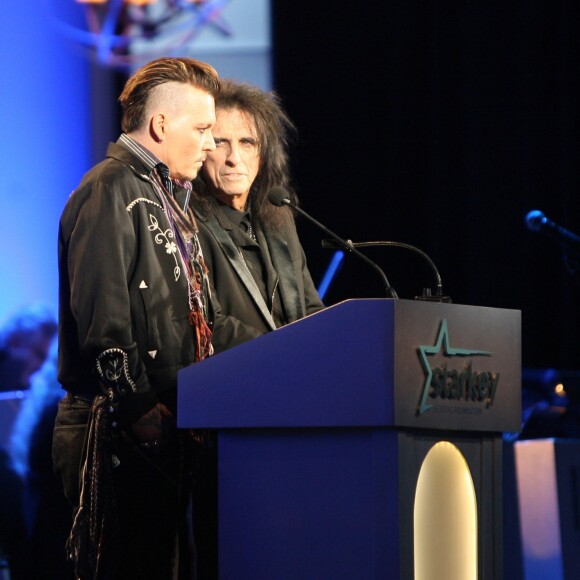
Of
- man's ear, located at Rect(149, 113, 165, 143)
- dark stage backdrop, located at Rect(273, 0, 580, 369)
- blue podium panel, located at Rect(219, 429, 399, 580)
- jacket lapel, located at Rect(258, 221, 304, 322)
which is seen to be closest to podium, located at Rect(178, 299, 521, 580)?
blue podium panel, located at Rect(219, 429, 399, 580)

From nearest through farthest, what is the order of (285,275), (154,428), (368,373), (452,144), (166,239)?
1. (368,373)
2. (154,428)
3. (166,239)
4. (285,275)
5. (452,144)

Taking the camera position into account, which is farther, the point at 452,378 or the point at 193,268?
the point at 193,268

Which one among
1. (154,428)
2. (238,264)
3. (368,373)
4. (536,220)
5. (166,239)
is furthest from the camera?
(536,220)

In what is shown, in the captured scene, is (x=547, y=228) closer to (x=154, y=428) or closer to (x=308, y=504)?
(x=154, y=428)

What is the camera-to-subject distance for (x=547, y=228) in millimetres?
4582

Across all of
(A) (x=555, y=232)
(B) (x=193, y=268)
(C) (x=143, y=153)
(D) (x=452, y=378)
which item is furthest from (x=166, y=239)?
(A) (x=555, y=232)

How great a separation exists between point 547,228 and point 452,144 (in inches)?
70.2

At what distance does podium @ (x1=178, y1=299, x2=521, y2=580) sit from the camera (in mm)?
2199

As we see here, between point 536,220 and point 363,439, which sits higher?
point 536,220

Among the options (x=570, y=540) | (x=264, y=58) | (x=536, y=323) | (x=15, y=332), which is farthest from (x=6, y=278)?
(x=570, y=540)

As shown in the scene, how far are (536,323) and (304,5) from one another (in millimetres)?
2111

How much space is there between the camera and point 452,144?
627 centimetres

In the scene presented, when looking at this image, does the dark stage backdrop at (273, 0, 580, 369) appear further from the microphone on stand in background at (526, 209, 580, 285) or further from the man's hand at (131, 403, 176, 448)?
the man's hand at (131, 403, 176, 448)

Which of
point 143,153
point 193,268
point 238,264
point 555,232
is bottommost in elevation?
point 193,268
